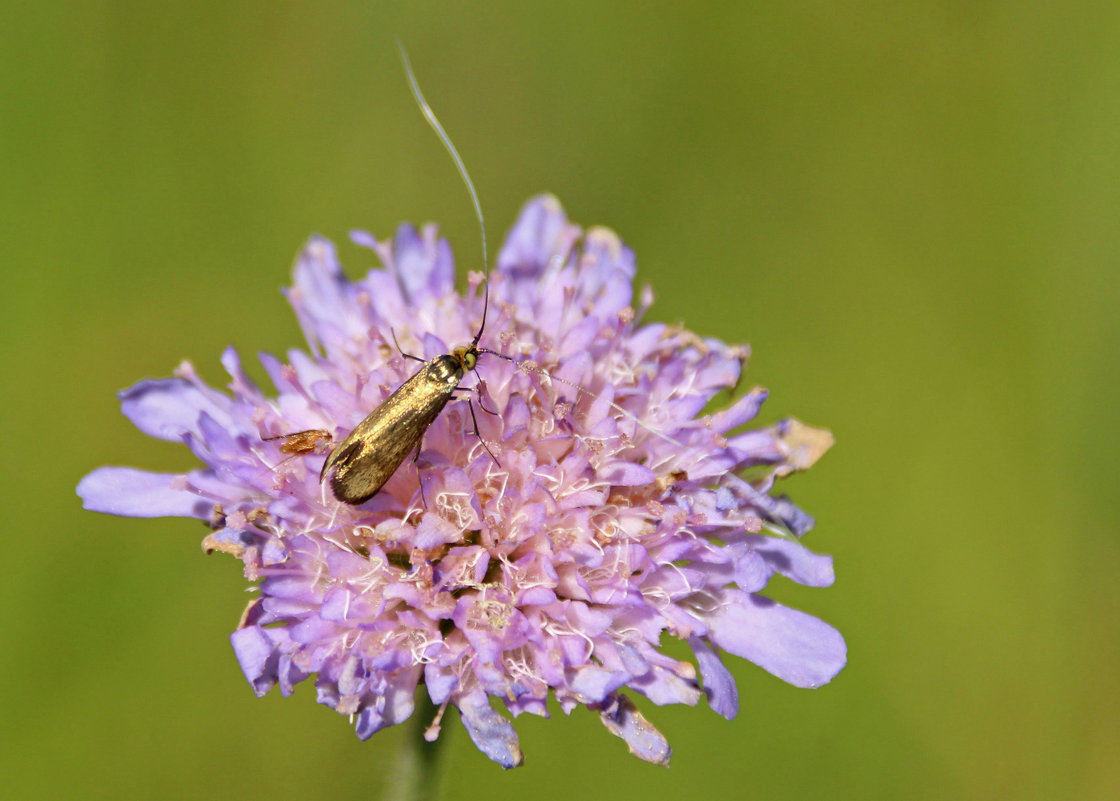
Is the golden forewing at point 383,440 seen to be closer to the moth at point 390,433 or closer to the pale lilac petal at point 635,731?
the moth at point 390,433

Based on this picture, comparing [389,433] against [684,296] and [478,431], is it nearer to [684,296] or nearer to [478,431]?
[478,431]

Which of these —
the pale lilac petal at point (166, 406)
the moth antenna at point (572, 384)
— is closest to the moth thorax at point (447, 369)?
the moth antenna at point (572, 384)

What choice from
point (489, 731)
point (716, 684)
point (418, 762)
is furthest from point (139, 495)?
point (716, 684)

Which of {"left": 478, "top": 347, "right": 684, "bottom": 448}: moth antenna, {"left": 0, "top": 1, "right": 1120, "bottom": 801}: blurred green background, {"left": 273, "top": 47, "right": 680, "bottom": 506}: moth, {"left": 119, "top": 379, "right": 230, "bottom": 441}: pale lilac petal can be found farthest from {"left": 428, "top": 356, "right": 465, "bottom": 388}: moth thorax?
{"left": 0, "top": 1, "right": 1120, "bottom": 801}: blurred green background

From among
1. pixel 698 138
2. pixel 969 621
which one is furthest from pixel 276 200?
pixel 969 621

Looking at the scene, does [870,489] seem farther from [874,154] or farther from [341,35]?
[341,35]

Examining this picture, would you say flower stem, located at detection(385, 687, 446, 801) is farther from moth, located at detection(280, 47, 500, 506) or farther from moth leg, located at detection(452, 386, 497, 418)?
moth leg, located at detection(452, 386, 497, 418)
